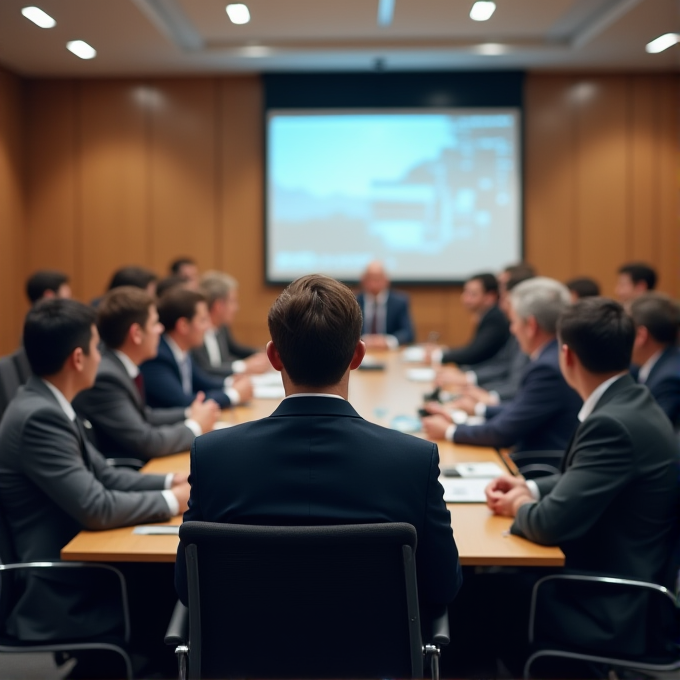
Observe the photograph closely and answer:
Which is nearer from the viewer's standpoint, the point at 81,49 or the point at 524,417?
the point at 524,417

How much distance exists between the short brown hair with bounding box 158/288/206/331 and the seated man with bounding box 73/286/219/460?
0.73 meters

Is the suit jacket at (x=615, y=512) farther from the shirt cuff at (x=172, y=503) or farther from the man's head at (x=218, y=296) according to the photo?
the man's head at (x=218, y=296)

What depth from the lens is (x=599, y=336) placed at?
246 centimetres

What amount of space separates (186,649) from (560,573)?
1.07 metres

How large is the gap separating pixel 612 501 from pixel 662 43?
638cm

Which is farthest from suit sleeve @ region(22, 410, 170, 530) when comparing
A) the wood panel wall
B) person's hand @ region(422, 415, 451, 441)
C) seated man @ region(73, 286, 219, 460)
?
the wood panel wall

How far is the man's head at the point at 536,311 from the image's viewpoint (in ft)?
12.4

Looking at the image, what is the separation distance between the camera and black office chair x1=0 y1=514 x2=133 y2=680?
2.25 meters

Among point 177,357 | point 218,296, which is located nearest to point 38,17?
point 218,296

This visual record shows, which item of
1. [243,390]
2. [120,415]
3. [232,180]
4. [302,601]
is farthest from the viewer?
[232,180]

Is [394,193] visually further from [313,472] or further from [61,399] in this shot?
[313,472]

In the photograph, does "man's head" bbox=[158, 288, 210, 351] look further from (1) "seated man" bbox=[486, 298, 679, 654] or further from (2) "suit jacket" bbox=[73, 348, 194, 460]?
(1) "seated man" bbox=[486, 298, 679, 654]

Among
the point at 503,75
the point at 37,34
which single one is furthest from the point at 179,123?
the point at 503,75

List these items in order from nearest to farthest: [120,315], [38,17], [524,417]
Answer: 1. [120,315]
2. [524,417]
3. [38,17]
